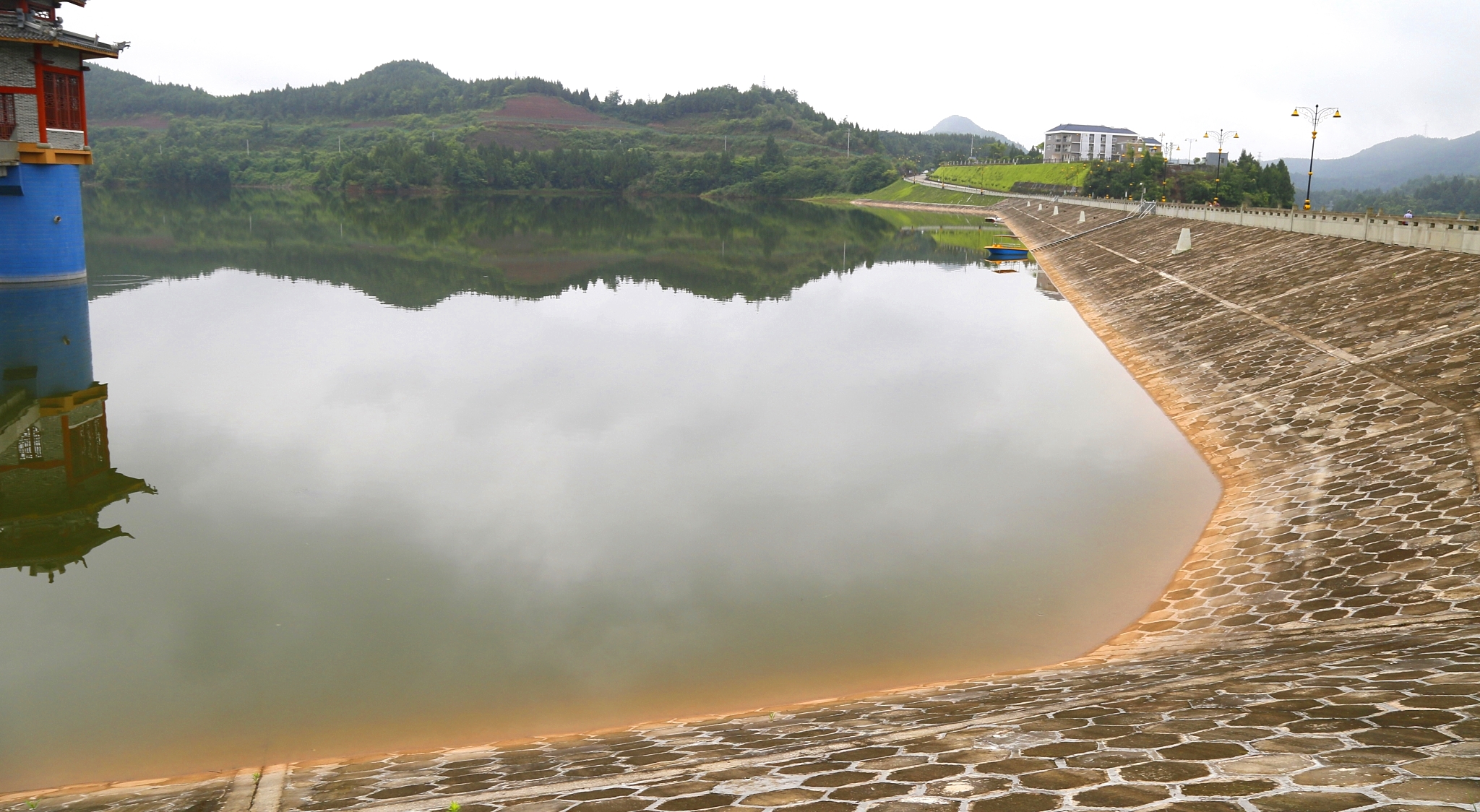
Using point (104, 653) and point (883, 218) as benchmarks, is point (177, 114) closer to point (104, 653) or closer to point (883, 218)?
point (883, 218)

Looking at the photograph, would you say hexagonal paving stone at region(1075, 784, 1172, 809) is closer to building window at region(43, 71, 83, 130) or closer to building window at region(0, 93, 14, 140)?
building window at region(0, 93, 14, 140)

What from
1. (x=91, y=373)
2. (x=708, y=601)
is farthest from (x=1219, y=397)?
(x=91, y=373)

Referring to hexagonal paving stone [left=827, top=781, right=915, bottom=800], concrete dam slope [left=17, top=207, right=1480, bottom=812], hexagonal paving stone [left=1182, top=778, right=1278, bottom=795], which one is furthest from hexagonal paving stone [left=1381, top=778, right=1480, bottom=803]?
hexagonal paving stone [left=827, top=781, right=915, bottom=800]

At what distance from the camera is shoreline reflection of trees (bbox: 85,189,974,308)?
46.7 meters

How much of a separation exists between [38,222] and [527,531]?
32.5m

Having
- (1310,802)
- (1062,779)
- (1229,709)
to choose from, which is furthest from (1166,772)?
(1229,709)

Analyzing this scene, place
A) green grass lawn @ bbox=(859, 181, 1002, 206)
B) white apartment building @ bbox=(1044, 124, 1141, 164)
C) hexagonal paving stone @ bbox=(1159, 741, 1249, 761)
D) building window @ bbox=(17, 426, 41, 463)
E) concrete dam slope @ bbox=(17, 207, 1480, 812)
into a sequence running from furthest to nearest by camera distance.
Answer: white apartment building @ bbox=(1044, 124, 1141, 164) → green grass lawn @ bbox=(859, 181, 1002, 206) → building window @ bbox=(17, 426, 41, 463) → hexagonal paving stone @ bbox=(1159, 741, 1249, 761) → concrete dam slope @ bbox=(17, 207, 1480, 812)

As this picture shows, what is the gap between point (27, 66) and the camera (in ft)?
114

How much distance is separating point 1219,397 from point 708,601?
15.5 meters

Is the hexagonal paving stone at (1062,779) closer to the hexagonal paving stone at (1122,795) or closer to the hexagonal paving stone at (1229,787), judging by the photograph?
the hexagonal paving stone at (1122,795)

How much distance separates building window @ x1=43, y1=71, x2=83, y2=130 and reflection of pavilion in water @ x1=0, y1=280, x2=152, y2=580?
8857 millimetres

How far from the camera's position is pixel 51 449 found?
64.6 ft

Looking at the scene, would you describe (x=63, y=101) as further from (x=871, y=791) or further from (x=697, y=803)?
(x=871, y=791)

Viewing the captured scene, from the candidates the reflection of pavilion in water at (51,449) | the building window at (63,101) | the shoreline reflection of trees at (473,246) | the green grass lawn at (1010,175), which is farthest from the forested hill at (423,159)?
the reflection of pavilion in water at (51,449)
